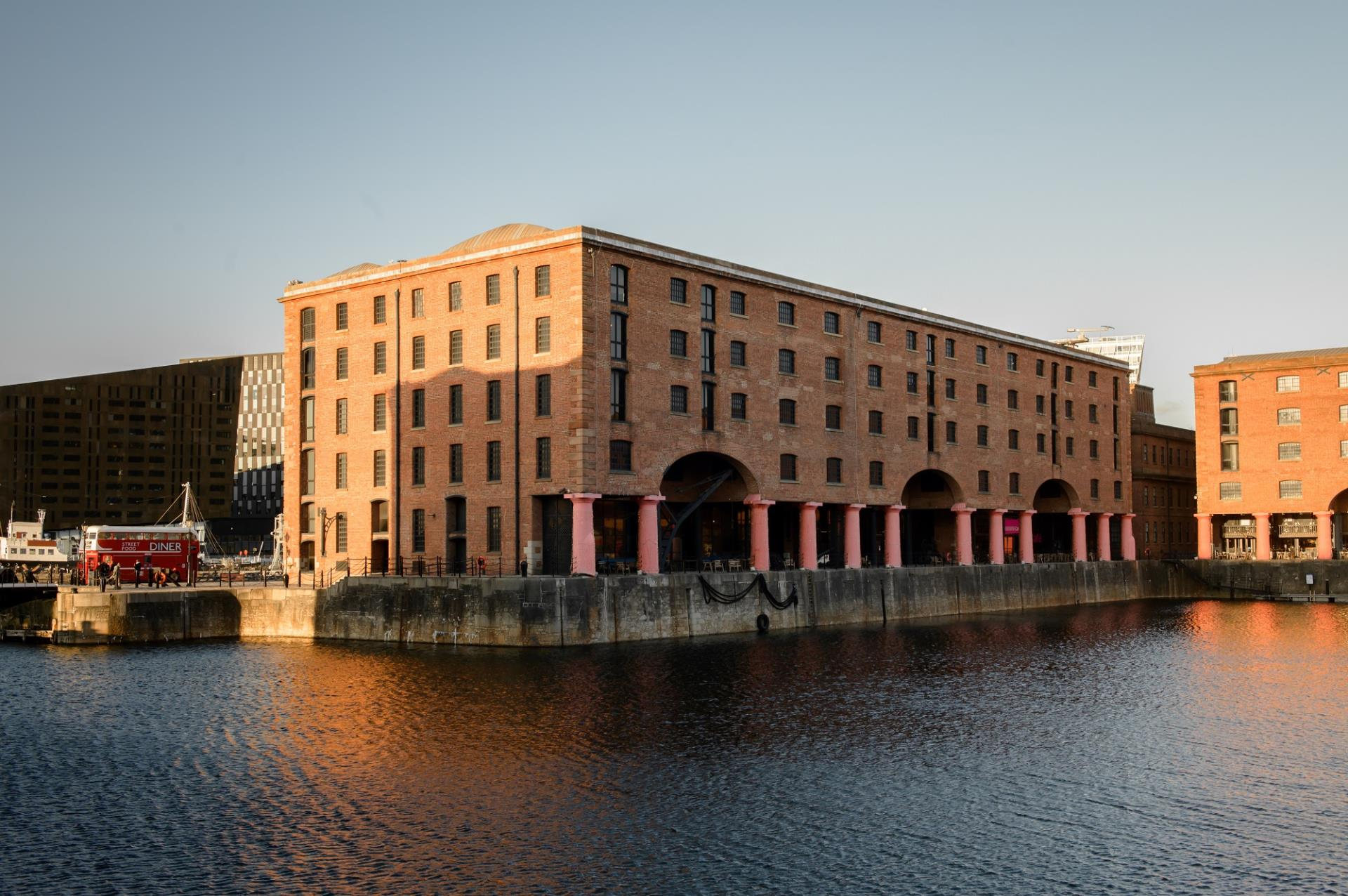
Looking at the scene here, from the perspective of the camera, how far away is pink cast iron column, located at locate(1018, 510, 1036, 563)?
309 feet

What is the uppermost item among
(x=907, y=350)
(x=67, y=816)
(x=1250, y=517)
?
(x=907, y=350)

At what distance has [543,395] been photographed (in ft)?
209

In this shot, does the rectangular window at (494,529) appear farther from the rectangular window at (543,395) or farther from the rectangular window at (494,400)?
the rectangular window at (543,395)

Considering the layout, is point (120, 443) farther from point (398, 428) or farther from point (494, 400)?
point (494, 400)

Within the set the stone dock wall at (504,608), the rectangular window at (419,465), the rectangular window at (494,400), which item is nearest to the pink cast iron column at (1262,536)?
the stone dock wall at (504,608)

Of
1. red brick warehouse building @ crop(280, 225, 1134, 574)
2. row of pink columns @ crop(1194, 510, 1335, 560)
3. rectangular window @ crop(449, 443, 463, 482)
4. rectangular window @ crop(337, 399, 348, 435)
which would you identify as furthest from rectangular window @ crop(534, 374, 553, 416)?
row of pink columns @ crop(1194, 510, 1335, 560)

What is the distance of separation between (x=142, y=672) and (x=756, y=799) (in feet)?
105

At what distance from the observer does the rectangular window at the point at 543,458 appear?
2470 inches

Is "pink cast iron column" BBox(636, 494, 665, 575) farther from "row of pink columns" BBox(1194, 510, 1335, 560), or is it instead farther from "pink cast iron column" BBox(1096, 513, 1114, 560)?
"row of pink columns" BBox(1194, 510, 1335, 560)

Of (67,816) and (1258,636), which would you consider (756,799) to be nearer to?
(67,816)

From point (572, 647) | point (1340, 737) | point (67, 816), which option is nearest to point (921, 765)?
point (1340, 737)

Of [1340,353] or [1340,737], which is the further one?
[1340,353]

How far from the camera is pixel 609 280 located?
63719mm

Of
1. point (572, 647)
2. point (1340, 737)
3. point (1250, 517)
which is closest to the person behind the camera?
point (1340, 737)
